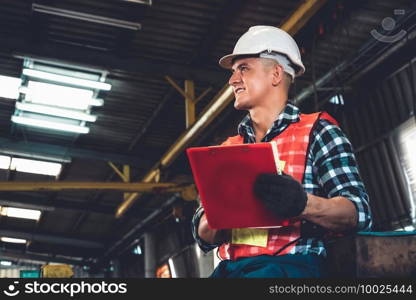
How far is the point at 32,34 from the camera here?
9.05 meters

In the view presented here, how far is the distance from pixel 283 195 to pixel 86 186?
11.9m

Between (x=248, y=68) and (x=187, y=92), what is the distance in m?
7.42

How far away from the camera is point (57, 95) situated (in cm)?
1004

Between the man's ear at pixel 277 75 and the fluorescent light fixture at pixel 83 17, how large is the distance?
6.19 metres

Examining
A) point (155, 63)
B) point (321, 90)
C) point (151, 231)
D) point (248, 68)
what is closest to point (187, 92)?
point (155, 63)

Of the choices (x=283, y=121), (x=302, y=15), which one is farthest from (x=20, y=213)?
(x=283, y=121)

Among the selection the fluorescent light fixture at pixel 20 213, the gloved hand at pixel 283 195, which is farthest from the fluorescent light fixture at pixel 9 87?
the fluorescent light fixture at pixel 20 213

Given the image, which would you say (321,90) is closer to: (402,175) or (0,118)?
(402,175)

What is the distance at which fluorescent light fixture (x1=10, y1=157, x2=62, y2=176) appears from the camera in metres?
14.6

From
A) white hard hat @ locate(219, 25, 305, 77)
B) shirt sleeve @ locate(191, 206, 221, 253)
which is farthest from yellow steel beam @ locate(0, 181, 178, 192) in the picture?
shirt sleeve @ locate(191, 206, 221, 253)

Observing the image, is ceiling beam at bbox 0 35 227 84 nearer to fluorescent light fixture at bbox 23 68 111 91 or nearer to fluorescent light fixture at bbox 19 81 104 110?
fluorescent light fixture at bbox 23 68 111 91

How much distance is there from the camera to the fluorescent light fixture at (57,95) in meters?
9.92

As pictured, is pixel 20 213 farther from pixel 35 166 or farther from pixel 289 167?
pixel 289 167

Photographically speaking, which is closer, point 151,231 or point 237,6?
point 237,6
